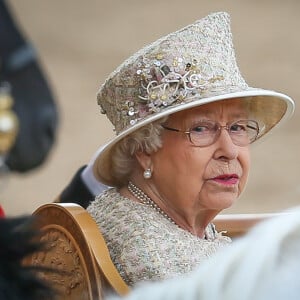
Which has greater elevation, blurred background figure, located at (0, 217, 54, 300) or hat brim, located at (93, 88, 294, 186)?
blurred background figure, located at (0, 217, 54, 300)

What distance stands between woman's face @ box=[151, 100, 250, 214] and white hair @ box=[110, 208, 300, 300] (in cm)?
147

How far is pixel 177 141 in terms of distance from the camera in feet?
8.89

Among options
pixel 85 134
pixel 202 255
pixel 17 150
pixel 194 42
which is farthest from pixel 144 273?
pixel 85 134

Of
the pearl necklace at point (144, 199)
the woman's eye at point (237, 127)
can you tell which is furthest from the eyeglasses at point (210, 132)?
the pearl necklace at point (144, 199)

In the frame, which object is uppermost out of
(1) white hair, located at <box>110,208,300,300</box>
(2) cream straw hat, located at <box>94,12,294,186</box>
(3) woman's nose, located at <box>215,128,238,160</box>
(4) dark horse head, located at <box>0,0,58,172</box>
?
(4) dark horse head, located at <box>0,0,58,172</box>

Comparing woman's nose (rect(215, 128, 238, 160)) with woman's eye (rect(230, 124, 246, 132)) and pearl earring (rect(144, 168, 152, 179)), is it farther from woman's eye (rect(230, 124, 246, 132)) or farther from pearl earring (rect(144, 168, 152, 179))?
pearl earring (rect(144, 168, 152, 179))

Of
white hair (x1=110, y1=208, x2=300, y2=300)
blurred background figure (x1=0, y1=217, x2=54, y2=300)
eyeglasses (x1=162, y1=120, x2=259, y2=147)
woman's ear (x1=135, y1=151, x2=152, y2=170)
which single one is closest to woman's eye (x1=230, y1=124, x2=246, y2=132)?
eyeglasses (x1=162, y1=120, x2=259, y2=147)

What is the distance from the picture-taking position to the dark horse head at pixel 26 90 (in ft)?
4.21

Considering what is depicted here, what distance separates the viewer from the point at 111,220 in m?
2.69

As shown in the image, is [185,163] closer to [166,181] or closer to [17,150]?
[166,181]

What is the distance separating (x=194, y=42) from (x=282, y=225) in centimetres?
152

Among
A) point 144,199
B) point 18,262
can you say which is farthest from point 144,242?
point 18,262

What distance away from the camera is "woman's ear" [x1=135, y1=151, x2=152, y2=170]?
→ 2.73 meters

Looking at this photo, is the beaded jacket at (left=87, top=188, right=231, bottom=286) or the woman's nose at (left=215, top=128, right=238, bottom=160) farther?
the woman's nose at (left=215, top=128, right=238, bottom=160)
